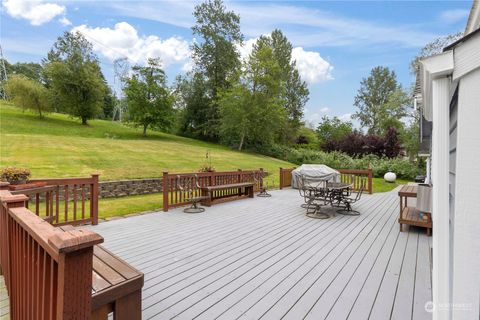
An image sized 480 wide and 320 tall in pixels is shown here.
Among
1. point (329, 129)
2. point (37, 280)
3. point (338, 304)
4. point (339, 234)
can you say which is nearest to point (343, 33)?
point (339, 234)

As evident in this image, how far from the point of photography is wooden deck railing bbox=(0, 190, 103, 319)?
1.07 meters

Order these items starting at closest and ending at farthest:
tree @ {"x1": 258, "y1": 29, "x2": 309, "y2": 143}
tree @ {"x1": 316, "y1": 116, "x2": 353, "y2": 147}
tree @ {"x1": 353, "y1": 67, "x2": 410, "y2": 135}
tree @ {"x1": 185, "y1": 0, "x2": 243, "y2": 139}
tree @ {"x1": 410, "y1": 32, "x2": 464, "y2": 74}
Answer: tree @ {"x1": 410, "y1": 32, "x2": 464, "y2": 74}
tree @ {"x1": 185, "y1": 0, "x2": 243, "y2": 139}
tree @ {"x1": 258, "y1": 29, "x2": 309, "y2": 143}
tree @ {"x1": 353, "y1": 67, "x2": 410, "y2": 135}
tree @ {"x1": 316, "y1": 116, "x2": 353, "y2": 147}

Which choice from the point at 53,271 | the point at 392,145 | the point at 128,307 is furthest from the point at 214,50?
the point at 53,271

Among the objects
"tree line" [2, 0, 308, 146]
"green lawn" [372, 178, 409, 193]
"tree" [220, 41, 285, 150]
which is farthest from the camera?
"tree line" [2, 0, 308, 146]

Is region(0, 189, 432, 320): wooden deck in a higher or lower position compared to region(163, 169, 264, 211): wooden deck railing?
lower

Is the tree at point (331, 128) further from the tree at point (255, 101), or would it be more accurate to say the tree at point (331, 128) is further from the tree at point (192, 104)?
the tree at point (192, 104)

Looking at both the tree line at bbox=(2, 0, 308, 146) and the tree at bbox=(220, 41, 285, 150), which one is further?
the tree line at bbox=(2, 0, 308, 146)

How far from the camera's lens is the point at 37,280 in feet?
4.71

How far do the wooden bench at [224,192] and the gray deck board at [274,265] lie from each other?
1061mm

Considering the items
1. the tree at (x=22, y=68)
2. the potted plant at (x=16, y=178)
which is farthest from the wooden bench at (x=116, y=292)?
the tree at (x=22, y=68)

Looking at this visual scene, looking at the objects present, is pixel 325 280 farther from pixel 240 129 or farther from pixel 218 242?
pixel 240 129

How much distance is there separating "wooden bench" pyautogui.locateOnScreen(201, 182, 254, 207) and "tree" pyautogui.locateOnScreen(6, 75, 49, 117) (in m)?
24.8

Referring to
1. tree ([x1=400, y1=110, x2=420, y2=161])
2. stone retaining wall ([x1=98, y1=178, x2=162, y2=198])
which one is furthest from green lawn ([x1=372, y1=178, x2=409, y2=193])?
stone retaining wall ([x1=98, y1=178, x2=162, y2=198])

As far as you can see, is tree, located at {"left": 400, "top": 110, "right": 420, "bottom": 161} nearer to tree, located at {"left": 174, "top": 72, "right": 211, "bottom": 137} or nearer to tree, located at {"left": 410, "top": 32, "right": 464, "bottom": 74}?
tree, located at {"left": 410, "top": 32, "right": 464, "bottom": 74}
